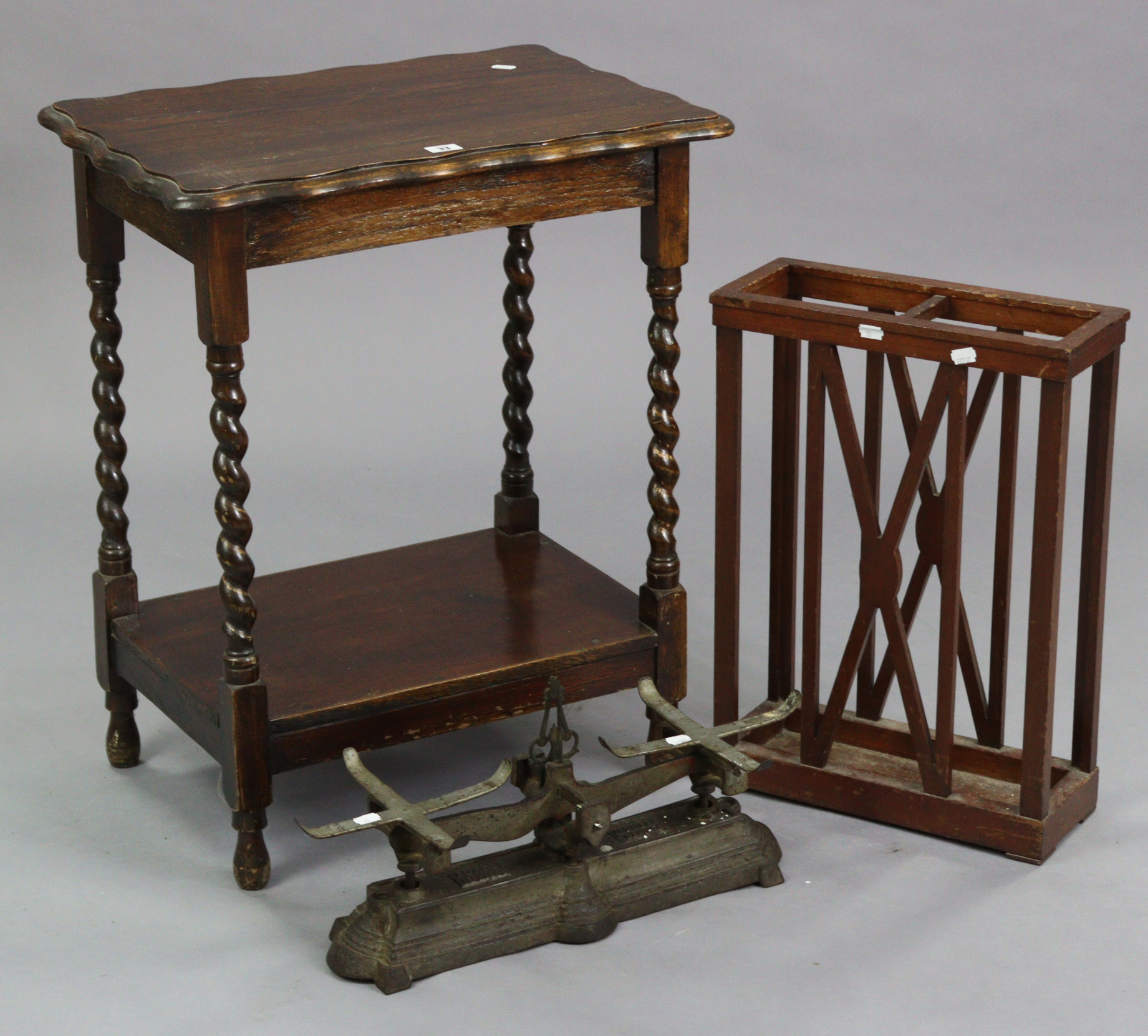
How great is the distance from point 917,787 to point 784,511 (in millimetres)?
615

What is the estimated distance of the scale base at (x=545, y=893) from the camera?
3.86 m

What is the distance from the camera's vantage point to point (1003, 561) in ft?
14.4

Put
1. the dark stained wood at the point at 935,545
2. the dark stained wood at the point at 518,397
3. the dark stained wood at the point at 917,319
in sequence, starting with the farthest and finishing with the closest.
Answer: the dark stained wood at the point at 518,397 < the dark stained wood at the point at 935,545 < the dark stained wood at the point at 917,319

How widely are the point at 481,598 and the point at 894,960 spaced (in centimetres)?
129

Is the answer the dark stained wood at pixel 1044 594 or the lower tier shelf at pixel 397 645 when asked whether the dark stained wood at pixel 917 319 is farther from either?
the lower tier shelf at pixel 397 645

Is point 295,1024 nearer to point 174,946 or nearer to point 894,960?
point 174,946

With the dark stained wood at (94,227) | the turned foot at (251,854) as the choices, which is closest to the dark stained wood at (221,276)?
the dark stained wood at (94,227)

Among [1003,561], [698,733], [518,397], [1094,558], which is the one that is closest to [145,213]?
[518,397]

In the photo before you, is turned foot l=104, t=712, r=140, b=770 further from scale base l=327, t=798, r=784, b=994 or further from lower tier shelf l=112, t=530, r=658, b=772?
scale base l=327, t=798, r=784, b=994

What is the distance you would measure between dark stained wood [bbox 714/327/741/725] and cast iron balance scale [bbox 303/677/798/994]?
0.37 meters

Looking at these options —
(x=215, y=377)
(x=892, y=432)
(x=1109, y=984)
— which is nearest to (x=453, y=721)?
(x=215, y=377)

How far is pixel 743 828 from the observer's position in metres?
4.14

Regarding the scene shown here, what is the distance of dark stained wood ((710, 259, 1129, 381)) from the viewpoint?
3979mm

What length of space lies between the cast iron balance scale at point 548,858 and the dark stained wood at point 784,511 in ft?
1.53
